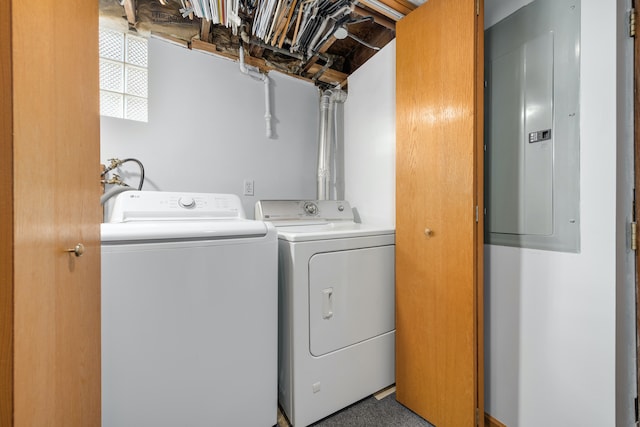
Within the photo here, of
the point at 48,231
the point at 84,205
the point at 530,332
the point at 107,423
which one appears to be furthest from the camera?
the point at 530,332

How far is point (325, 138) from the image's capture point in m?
2.13

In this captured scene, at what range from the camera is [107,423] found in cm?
85

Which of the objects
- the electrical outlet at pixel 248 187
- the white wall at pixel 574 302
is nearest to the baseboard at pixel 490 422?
the white wall at pixel 574 302

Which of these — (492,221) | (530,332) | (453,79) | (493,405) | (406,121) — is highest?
(453,79)

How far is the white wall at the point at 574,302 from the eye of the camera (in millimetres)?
868

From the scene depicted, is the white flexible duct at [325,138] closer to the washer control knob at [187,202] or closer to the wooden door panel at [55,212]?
the washer control knob at [187,202]

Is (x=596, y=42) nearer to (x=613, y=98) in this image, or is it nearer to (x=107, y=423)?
(x=613, y=98)

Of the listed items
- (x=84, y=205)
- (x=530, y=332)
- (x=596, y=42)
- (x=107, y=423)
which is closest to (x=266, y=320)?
(x=107, y=423)

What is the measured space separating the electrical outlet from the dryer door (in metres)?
0.95

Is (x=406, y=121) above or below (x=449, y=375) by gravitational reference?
above

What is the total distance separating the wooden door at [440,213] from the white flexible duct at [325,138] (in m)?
0.80

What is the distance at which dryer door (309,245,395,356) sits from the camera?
1.23 metres

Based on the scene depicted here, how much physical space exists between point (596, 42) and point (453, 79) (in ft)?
1.48

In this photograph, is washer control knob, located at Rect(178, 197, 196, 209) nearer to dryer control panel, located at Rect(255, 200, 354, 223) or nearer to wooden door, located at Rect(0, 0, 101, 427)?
dryer control panel, located at Rect(255, 200, 354, 223)
